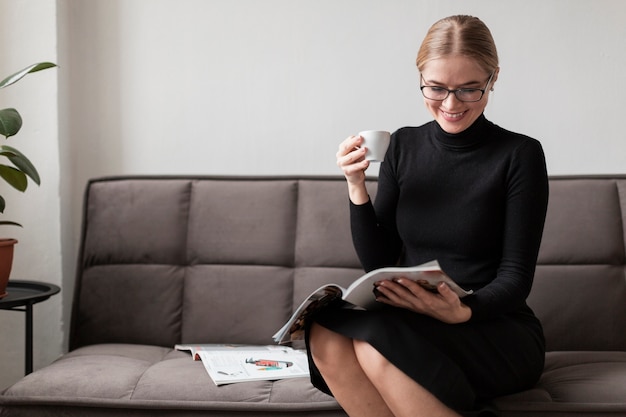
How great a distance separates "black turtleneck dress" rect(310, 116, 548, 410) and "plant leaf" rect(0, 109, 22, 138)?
2.98 ft

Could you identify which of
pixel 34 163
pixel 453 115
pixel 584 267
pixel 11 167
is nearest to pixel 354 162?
pixel 453 115

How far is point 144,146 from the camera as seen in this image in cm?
254

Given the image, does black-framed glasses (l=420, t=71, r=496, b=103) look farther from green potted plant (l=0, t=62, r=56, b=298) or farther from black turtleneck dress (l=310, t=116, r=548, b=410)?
green potted plant (l=0, t=62, r=56, b=298)

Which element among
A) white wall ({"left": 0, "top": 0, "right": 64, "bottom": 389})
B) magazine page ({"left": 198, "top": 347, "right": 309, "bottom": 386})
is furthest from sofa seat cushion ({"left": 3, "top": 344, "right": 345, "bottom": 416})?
white wall ({"left": 0, "top": 0, "right": 64, "bottom": 389})

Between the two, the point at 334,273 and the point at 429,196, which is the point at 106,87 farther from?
the point at 429,196

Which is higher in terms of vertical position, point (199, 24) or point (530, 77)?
point (199, 24)

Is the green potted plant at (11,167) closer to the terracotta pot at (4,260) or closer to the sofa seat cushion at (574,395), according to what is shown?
the terracotta pot at (4,260)

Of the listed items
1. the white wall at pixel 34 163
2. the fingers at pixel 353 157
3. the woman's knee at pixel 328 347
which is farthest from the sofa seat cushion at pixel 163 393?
the white wall at pixel 34 163

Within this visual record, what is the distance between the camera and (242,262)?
218 centimetres

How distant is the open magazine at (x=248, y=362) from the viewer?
175 centimetres

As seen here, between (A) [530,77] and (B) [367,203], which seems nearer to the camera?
(B) [367,203]

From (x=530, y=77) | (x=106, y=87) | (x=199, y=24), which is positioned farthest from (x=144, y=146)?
(x=530, y=77)

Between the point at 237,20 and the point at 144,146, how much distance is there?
1.83ft

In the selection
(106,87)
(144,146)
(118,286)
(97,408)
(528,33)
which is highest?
(528,33)
